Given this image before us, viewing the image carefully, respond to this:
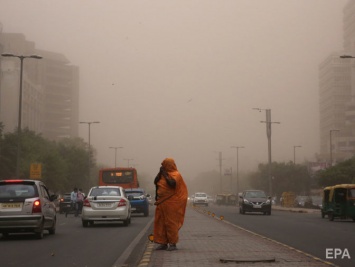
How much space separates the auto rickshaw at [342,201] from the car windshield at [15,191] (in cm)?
1867

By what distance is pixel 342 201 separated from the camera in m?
35.7

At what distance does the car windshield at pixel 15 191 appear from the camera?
70.0 ft

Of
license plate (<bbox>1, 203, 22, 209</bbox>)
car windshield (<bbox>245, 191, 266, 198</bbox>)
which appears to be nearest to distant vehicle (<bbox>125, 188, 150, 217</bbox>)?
car windshield (<bbox>245, 191, 266, 198</bbox>)

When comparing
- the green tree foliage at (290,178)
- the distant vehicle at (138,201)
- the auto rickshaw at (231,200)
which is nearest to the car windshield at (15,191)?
the distant vehicle at (138,201)

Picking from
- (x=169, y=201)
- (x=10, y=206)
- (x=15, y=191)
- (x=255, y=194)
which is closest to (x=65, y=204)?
(x=255, y=194)

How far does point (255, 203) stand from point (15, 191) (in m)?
28.0

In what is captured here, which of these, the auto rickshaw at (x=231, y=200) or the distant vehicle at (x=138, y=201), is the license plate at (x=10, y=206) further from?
the auto rickshaw at (x=231, y=200)

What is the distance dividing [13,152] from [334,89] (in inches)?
5652

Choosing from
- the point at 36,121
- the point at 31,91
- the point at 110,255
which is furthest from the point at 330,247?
the point at 36,121

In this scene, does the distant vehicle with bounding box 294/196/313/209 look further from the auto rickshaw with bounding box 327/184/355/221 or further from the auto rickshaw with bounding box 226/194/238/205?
the auto rickshaw with bounding box 327/184/355/221

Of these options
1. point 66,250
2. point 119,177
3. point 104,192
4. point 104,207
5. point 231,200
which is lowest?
point 66,250

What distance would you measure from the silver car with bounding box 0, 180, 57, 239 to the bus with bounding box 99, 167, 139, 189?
103 ft

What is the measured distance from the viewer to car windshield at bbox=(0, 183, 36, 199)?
21.3 m

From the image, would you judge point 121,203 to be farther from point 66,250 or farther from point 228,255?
point 228,255
